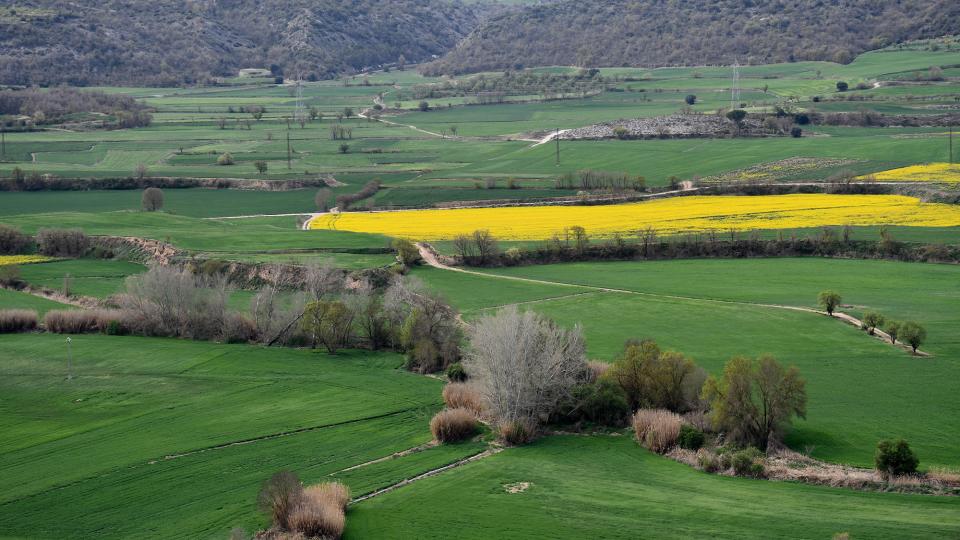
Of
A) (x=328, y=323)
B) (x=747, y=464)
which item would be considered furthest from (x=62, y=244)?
(x=747, y=464)

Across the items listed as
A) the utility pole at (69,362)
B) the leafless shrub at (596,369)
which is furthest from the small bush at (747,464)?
the utility pole at (69,362)

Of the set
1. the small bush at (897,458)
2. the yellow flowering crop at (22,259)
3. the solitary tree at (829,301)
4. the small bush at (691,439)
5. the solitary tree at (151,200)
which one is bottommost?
the small bush at (691,439)

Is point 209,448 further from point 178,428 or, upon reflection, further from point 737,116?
point 737,116

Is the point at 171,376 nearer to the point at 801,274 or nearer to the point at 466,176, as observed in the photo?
the point at 801,274

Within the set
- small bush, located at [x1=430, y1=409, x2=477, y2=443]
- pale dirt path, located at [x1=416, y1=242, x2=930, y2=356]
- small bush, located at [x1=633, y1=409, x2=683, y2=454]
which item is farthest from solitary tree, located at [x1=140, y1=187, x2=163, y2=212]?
small bush, located at [x1=633, y1=409, x2=683, y2=454]

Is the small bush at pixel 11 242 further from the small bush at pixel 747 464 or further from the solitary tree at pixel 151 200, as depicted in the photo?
the small bush at pixel 747 464

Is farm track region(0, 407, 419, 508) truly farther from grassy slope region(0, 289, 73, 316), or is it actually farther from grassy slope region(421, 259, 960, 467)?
grassy slope region(0, 289, 73, 316)

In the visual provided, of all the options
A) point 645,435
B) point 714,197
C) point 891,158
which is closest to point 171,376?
point 645,435
